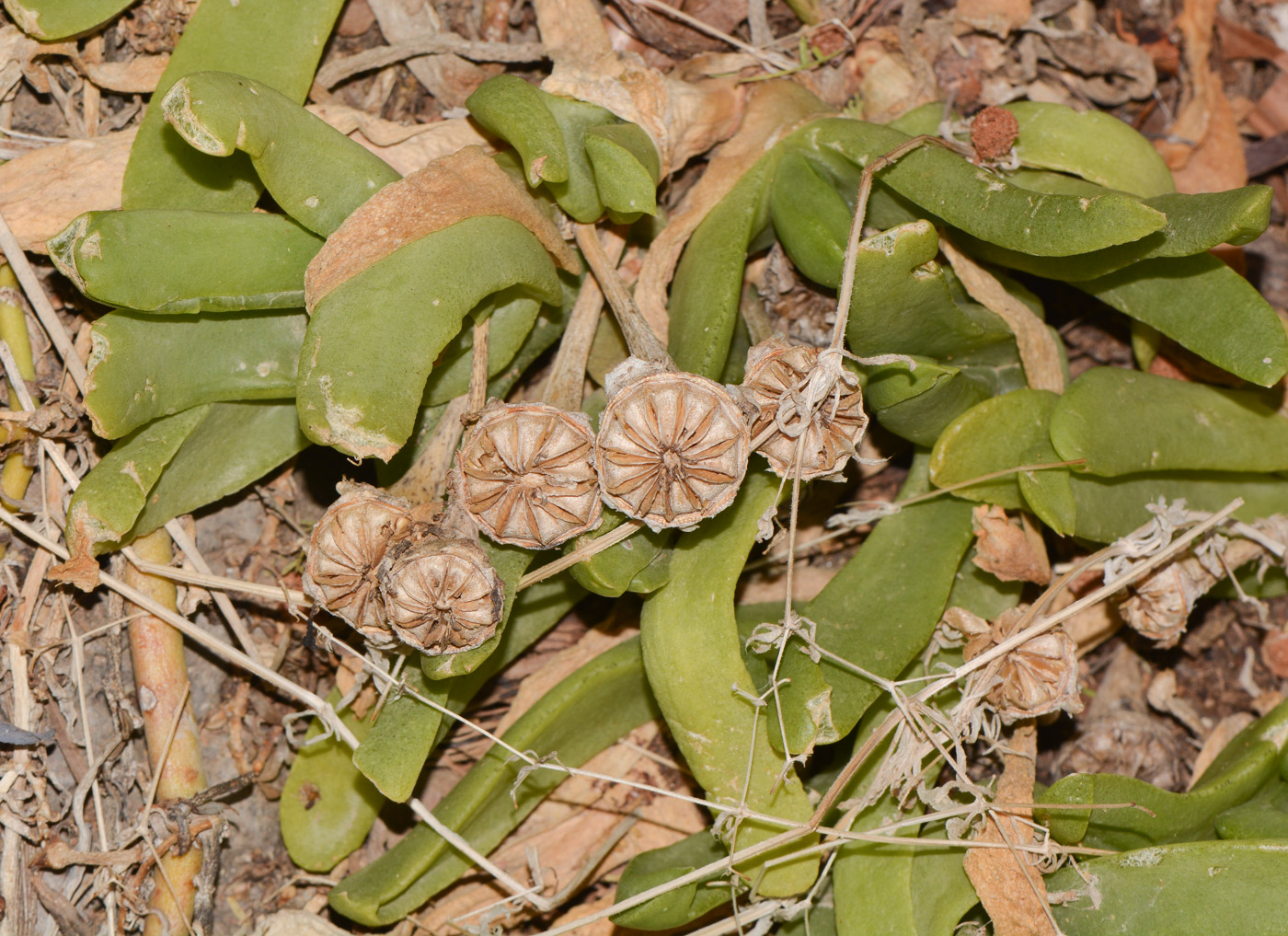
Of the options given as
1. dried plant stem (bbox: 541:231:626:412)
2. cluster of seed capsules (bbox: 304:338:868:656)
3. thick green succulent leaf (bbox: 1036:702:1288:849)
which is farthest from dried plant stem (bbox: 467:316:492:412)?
thick green succulent leaf (bbox: 1036:702:1288:849)

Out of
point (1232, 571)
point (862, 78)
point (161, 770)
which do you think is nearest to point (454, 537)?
point (161, 770)

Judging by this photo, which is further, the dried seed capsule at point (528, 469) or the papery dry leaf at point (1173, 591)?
the papery dry leaf at point (1173, 591)

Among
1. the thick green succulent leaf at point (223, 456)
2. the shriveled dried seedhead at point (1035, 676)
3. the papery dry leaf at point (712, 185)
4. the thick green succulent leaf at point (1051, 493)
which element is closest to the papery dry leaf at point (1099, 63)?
the papery dry leaf at point (712, 185)

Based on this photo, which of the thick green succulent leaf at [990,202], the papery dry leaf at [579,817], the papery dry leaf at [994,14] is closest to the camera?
the thick green succulent leaf at [990,202]

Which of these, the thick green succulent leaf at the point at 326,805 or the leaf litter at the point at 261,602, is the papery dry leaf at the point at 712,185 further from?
the thick green succulent leaf at the point at 326,805

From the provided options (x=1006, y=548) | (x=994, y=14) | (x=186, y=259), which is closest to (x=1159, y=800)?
(x=1006, y=548)

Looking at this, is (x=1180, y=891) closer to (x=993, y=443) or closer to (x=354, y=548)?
(x=993, y=443)
